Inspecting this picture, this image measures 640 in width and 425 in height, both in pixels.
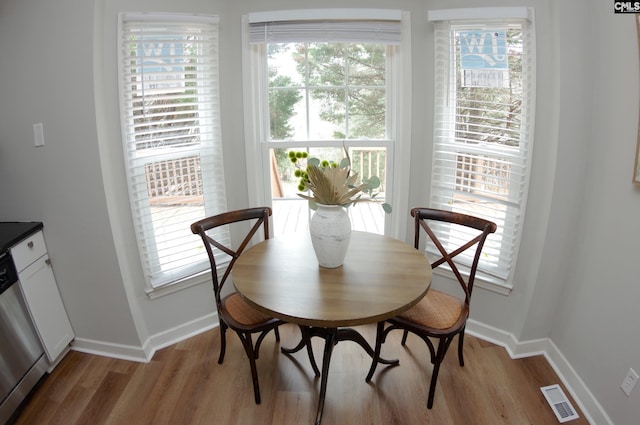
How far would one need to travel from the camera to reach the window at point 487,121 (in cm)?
179

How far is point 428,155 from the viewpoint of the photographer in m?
2.12

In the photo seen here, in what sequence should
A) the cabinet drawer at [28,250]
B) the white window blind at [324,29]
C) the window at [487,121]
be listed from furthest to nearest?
the white window blind at [324,29] → the window at [487,121] → the cabinet drawer at [28,250]

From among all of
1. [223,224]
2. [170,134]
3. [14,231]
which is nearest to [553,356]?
[223,224]

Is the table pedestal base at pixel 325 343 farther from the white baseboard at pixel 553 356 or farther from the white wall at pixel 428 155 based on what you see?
the white wall at pixel 428 155

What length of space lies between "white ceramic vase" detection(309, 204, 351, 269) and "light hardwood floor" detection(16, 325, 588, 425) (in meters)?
0.83

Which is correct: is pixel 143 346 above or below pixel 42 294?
below

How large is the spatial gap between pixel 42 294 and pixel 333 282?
167cm

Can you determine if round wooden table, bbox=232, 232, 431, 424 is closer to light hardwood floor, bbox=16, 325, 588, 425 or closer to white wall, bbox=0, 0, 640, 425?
light hardwood floor, bbox=16, 325, 588, 425

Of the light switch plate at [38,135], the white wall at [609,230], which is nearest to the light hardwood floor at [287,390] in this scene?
the white wall at [609,230]

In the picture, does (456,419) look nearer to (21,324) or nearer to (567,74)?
(567,74)

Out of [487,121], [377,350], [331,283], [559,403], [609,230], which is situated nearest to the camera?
[331,283]

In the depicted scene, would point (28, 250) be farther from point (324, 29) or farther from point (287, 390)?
point (324, 29)

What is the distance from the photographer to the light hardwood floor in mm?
1659

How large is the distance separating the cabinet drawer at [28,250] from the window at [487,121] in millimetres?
2339
